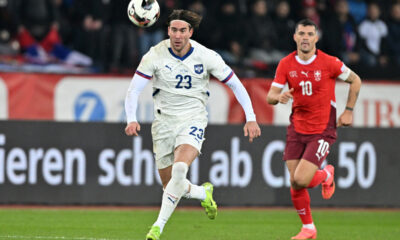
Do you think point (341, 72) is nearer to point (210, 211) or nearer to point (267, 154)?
point (210, 211)

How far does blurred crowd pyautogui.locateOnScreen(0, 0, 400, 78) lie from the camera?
16.9 m

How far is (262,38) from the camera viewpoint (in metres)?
18.2

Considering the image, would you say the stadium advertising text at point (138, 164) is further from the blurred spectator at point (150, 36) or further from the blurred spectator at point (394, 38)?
the blurred spectator at point (394, 38)

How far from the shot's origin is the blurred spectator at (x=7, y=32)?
16.4 m

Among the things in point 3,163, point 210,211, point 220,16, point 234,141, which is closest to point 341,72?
point 210,211

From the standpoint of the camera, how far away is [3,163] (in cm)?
1394

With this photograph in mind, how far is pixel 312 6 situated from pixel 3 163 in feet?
26.8

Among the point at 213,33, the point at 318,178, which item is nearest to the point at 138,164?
the point at 213,33

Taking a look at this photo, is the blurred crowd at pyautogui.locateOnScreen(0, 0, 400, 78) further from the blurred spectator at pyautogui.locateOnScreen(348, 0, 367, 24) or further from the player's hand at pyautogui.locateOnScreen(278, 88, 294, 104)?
the player's hand at pyautogui.locateOnScreen(278, 88, 294, 104)

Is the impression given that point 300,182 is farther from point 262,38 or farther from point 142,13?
point 262,38

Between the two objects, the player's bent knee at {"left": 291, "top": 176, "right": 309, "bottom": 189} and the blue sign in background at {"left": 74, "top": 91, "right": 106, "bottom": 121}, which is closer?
the player's bent knee at {"left": 291, "top": 176, "right": 309, "bottom": 189}

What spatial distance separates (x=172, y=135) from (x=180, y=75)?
0.63 meters

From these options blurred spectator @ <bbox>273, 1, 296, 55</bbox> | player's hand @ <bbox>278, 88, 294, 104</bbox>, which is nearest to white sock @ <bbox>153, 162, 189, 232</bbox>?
player's hand @ <bbox>278, 88, 294, 104</bbox>

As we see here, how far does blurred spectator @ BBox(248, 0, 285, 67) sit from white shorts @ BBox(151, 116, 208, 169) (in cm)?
881
